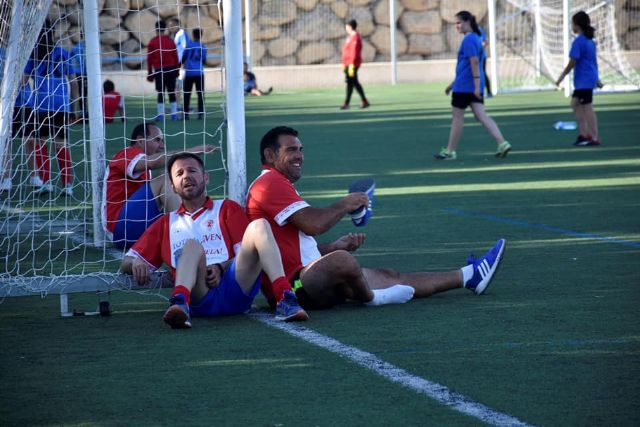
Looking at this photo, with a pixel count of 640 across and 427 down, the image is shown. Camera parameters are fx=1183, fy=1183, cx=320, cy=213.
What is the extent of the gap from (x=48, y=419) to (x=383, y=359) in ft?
5.58

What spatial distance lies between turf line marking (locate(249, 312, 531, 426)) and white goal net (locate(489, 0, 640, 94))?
23.7 meters

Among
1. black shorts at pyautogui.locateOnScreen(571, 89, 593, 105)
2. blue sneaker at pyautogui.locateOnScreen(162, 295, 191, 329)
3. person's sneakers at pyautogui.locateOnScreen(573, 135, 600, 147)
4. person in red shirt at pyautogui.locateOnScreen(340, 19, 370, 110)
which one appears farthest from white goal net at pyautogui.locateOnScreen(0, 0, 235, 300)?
person in red shirt at pyautogui.locateOnScreen(340, 19, 370, 110)

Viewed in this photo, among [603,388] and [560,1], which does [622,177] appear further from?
[560,1]

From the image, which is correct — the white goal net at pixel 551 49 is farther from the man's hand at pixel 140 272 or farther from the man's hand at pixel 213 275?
the man's hand at pixel 140 272

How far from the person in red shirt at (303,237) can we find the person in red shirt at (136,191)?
6.28 ft

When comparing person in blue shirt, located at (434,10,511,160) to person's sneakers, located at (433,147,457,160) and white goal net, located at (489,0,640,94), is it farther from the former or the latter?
white goal net, located at (489,0,640,94)

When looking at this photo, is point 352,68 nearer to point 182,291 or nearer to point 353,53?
point 353,53

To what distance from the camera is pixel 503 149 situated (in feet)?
53.6

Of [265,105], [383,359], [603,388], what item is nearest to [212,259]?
[383,359]

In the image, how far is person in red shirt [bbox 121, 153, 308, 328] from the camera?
21.9ft

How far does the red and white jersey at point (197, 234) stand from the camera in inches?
273

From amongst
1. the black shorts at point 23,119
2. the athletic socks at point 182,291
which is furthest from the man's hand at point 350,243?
the black shorts at point 23,119

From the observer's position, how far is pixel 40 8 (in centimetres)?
827

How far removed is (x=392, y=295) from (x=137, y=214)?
259 centimetres
